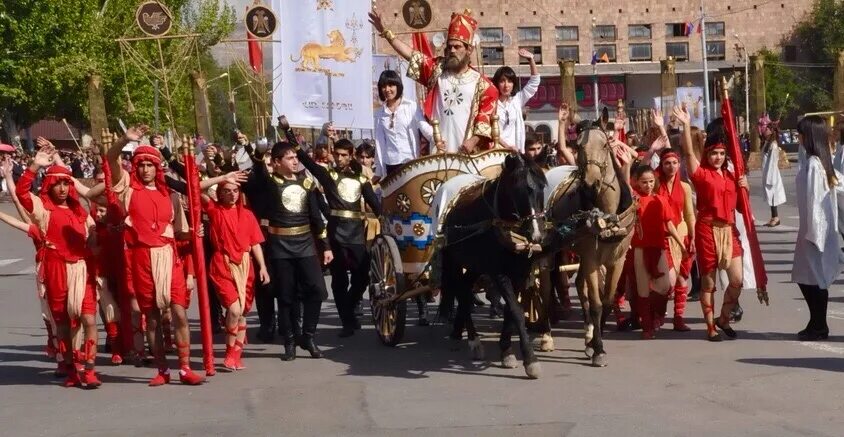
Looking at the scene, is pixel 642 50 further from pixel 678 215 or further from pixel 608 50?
pixel 678 215

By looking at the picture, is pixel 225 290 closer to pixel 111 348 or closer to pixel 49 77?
pixel 111 348

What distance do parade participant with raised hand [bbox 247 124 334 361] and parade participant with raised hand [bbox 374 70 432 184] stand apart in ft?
4.18

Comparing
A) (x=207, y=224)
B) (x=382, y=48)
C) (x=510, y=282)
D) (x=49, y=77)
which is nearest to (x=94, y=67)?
(x=49, y=77)

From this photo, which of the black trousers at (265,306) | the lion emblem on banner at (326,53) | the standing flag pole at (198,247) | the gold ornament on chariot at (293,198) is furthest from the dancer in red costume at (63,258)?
the lion emblem on banner at (326,53)

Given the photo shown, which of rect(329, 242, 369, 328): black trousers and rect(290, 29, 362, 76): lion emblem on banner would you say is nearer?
rect(329, 242, 369, 328): black trousers

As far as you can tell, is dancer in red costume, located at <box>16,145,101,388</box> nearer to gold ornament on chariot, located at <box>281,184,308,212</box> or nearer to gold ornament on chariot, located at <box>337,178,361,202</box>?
gold ornament on chariot, located at <box>281,184,308,212</box>

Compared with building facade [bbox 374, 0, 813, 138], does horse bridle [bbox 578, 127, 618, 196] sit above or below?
below

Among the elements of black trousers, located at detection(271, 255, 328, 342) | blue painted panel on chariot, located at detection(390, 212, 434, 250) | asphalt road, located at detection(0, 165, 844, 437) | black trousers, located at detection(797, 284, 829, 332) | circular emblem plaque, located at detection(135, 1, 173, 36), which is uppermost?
circular emblem plaque, located at detection(135, 1, 173, 36)

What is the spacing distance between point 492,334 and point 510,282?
2318 millimetres

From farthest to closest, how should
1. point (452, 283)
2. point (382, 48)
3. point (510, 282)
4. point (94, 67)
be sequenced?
point (382, 48) < point (94, 67) < point (452, 283) < point (510, 282)

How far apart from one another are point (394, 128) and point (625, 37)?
63.0 meters

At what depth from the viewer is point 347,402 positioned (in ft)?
31.2

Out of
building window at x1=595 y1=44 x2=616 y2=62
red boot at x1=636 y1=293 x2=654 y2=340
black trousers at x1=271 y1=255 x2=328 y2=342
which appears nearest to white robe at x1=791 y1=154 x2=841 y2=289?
red boot at x1=636 y1=293 x2=654 y2=340

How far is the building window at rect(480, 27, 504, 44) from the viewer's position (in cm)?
7125
